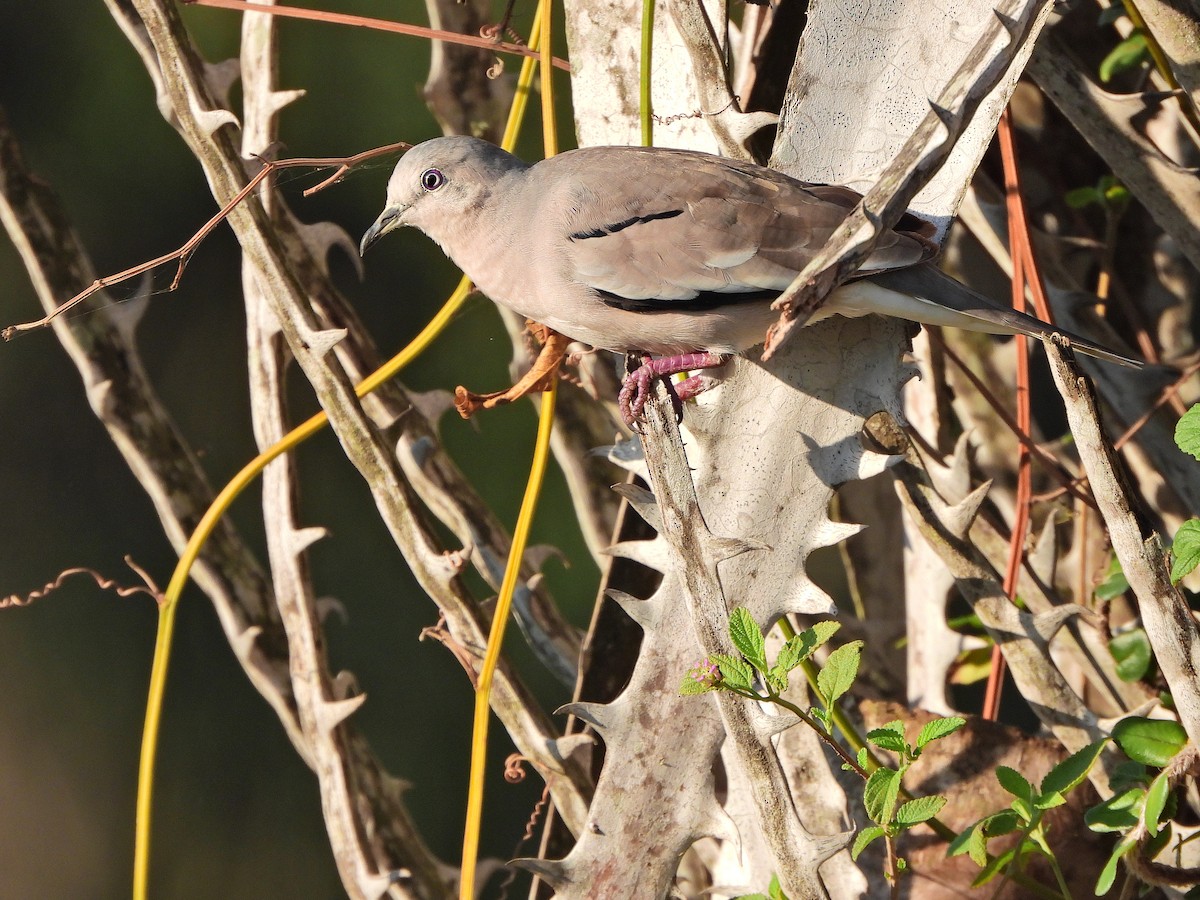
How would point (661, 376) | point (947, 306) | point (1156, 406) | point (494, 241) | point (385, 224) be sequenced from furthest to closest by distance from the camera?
point (1156, 406), point (385, 224), point (494, 241), point (661, 376), point (947, 306)

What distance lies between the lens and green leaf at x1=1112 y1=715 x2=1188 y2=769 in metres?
1.12

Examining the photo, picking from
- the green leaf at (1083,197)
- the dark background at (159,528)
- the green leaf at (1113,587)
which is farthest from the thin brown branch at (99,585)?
the green leaf at (1083,197)

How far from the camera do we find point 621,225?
1351 millimetres

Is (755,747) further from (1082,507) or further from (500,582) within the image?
(1082,507)

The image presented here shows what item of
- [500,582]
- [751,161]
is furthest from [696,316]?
[500,582]

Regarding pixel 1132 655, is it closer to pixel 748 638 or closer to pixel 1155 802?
pixel 1155 802

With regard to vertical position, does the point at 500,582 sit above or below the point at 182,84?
below

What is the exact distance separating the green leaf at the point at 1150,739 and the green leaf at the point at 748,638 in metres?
0.42

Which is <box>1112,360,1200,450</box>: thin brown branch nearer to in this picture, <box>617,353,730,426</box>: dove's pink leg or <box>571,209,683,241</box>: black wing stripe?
<box>617,353,730,426</box>: dove's pink leg

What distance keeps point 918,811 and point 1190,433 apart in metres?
0.41

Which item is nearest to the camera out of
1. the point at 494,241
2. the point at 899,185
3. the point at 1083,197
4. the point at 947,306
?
the point at 899,185

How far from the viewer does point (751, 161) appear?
142cm

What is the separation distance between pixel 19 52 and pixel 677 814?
1.52 m

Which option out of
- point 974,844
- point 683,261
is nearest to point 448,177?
point 683,261
